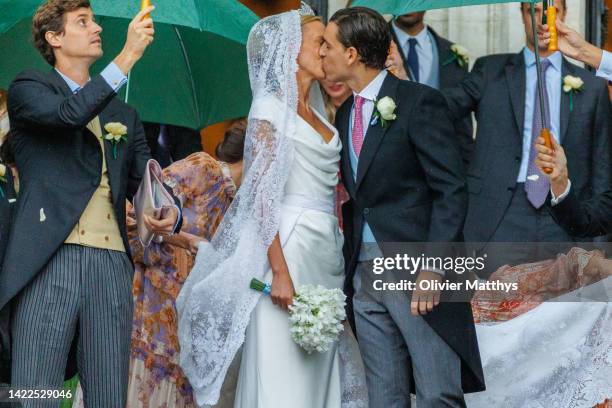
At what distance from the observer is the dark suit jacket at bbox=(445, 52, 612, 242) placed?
8.33 m

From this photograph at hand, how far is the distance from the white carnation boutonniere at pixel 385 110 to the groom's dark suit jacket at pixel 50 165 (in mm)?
1181

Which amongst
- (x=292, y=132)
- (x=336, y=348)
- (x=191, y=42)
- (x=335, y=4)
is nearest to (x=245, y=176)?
(x=292, y=132)

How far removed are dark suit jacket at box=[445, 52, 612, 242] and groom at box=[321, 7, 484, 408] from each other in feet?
5.12

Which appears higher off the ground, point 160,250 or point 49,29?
point 49,29

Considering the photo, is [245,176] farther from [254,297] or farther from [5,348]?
[5,348]

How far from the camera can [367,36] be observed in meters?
7.04

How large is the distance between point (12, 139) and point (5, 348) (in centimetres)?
92

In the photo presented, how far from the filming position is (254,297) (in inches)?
275

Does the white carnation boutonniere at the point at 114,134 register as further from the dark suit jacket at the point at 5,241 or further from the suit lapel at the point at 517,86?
the suit lapel at the point at 517,86

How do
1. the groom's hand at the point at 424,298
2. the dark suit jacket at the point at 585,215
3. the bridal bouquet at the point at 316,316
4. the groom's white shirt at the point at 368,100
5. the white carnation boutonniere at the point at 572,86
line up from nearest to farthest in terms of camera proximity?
the groom's hand at the point at 424,298 < the bridal bouquet at the point at 316,316 < the groom's white shirt at the point at 368,100 < the dark suit jacket at the point at 585,215 < the white carnation boutonniere at the point at 572,86

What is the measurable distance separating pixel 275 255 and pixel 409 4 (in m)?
1.39

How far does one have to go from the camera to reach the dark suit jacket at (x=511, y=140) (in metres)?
8.33

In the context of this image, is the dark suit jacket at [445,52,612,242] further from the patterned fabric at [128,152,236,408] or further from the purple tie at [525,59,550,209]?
the patterned fabric at [128,152,236,408]

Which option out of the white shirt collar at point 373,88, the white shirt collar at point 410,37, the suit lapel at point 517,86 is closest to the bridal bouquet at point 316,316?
the white shirt collar at point 373,88
